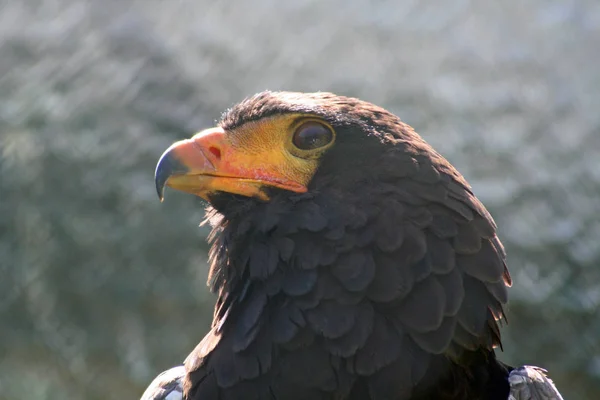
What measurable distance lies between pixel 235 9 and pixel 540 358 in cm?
497

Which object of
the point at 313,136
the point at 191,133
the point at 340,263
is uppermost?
the point at 191,133

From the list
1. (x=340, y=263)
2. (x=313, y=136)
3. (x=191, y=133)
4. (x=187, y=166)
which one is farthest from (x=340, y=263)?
(x=191, y=133)

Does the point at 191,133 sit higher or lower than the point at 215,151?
higher

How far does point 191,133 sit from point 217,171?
17.4 feet

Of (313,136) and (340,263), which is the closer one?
(340,263)

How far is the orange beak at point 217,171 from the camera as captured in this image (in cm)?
316

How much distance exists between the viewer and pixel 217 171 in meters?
3.20

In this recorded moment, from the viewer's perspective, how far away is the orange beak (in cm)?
316

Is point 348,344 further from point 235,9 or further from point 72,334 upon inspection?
point 235,9

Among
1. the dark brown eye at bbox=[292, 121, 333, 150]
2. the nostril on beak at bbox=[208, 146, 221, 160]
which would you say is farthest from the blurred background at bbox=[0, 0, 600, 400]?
the dark brown eye at bbox=[292, 121, 333, 150]

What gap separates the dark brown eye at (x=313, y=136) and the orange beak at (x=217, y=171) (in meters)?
0.14

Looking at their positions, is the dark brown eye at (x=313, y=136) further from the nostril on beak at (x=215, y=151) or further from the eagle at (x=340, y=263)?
the nostril on beak at (x=215, y=151)

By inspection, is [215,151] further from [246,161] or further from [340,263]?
[340,263]

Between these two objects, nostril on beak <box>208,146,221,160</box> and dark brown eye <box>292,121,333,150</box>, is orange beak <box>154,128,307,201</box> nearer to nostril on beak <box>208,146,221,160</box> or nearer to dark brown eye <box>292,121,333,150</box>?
nostril on beak <box>208,146,221,160</box>
